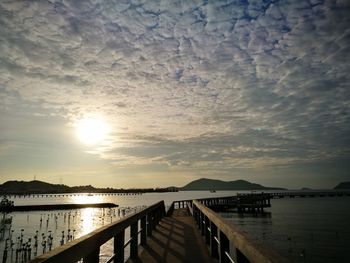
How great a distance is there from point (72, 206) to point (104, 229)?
329 ft

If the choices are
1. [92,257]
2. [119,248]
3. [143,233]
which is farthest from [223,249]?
[143,233]

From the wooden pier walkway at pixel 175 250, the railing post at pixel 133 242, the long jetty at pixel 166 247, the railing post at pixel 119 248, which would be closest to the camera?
the long jetty at pixel 166 247

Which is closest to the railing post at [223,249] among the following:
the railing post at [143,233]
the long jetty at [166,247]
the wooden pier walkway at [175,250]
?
the long jetty at [166,247]

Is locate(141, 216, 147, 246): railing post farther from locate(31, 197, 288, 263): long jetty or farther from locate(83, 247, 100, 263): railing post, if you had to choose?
locate(83, 247, 100, 263): railing post

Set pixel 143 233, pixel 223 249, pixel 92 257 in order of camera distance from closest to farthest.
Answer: pixel 92 257
pixel 223 249
pixel 143 233

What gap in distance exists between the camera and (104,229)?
367 cm

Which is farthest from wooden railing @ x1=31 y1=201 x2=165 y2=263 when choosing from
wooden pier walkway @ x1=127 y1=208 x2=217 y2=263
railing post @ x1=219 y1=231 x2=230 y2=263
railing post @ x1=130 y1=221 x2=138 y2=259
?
railing post @ x1=219 y1=231 x2=230 y2=263

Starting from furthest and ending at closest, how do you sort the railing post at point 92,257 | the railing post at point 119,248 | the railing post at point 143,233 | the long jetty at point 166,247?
the railing post at point 143,233
the railing post at point 119,248
the railing post at point 92,257
the long jetty at point 166,247

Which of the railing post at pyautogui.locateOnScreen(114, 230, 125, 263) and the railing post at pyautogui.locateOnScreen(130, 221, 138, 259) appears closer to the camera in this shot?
the railing post at pyautogui.locateOnScreen(114, 230, 125, 263)

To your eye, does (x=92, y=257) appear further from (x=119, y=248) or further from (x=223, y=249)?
(x=223, y=249)

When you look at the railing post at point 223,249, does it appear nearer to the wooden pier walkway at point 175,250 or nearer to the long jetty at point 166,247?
the long jetty at point 166,247

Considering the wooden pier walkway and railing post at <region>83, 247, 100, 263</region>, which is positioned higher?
railing post at <region>83, 247, 100, 263</region>

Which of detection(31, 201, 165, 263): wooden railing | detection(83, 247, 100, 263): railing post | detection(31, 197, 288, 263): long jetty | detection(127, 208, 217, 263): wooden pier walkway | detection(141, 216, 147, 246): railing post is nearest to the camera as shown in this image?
detection(31, 201, 165, 263): wooden railing

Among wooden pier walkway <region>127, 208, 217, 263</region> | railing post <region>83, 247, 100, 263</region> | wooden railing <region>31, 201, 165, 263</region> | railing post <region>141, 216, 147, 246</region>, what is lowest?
wooden pier walkway <region>127, 208, 217, 263</region>
